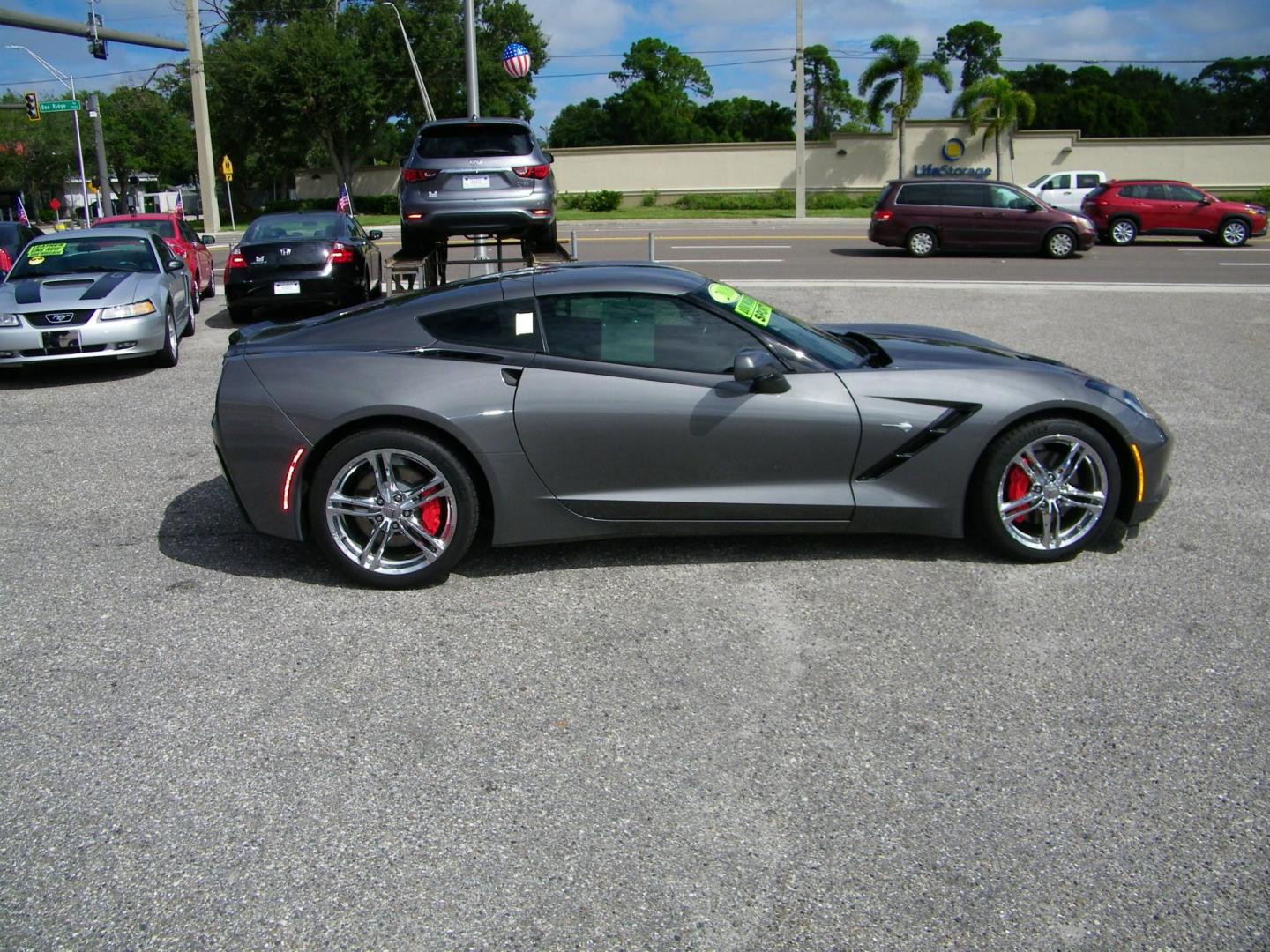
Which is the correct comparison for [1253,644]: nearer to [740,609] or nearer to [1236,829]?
[1236,829]

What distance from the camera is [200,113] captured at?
112 ft

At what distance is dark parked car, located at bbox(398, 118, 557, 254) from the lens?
11.0 metres

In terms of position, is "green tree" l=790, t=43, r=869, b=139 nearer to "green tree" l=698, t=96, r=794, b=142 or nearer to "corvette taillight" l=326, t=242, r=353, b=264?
"green tree" l=698, t=96, r=794, b=142

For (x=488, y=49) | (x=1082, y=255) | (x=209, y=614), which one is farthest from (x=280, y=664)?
(x=488, y=49)

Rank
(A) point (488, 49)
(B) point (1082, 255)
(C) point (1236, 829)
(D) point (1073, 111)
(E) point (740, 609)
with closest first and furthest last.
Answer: (C) point (1236, 829) < (E) point (740, 609) < (B) point (1082, 255) < (A) point (488, 49) < (D) point (1073, 111)

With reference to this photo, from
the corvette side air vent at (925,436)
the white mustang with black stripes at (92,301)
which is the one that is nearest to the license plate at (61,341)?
the white mustang with black stripes at (92,301)

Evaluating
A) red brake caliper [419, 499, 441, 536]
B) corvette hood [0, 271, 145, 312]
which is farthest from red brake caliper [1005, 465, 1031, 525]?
corvette hood [0, 271, 145, 312]

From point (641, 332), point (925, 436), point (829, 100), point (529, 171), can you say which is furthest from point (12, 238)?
point (829, 100)

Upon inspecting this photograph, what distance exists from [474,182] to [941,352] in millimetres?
6820

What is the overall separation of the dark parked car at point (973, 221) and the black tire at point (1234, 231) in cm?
514

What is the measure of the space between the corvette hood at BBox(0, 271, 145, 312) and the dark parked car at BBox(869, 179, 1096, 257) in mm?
16046

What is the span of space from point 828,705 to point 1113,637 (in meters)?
1.34

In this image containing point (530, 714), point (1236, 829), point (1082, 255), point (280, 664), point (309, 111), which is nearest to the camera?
point (1236, 829)

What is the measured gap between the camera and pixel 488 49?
53.8 meters
